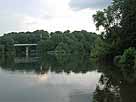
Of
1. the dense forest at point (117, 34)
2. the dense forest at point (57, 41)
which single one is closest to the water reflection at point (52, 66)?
the dense forest at point (117, 34)

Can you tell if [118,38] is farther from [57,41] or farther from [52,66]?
[57,41]

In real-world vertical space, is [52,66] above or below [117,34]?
below

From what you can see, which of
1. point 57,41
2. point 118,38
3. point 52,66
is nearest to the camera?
point 118,38

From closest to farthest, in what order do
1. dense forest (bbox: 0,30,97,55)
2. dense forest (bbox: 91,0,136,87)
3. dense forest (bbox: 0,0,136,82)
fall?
1. dense forest (bbox: 0,0,136,82)
2. dense forest (bbox: 91,0,136,87)
3. dense forest (bbox: 0,30,97,55)

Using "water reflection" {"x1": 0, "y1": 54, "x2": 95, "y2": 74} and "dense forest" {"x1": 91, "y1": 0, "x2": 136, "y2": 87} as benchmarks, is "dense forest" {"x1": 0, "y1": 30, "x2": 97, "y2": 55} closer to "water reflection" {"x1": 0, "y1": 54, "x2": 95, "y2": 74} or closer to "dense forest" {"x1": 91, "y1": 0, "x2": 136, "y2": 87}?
"water reflection" {"x1": 0, "y1": 54, "x2": 95, "y2": 74}

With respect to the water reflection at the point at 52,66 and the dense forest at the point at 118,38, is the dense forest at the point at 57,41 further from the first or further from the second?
the dense forest at the point at 118,38

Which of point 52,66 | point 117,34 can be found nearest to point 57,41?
point 52,66

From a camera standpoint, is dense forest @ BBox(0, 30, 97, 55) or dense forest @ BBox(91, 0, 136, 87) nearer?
dense forest @ BBox(91, 0, 136, 87)

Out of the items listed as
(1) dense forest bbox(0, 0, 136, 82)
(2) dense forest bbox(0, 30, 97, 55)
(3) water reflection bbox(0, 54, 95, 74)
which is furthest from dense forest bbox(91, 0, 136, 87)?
(2) dense forest bbox(0, 30, 97, 55)

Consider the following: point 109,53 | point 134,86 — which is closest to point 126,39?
point 109,53

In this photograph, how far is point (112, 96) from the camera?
667 inches

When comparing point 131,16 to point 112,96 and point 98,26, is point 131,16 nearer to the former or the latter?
point 98,26

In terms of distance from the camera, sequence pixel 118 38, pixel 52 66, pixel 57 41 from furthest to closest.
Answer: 1. pixel 57 41
2. pixel 52 66
3. pixel 118 38

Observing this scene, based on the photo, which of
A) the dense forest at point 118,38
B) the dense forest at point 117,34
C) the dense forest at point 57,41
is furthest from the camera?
the dense forest at point 57,41
